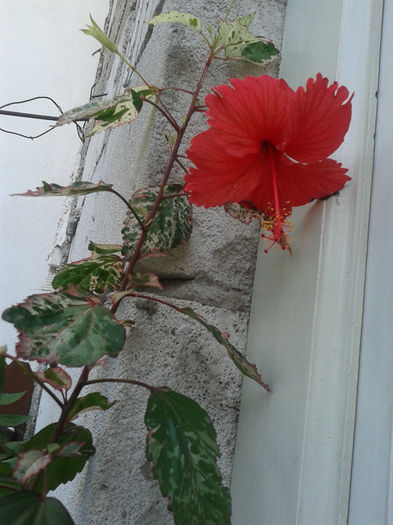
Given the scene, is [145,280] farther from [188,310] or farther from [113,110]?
[113,110]

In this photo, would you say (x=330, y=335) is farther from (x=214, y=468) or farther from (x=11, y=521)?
(x=11, y=521)

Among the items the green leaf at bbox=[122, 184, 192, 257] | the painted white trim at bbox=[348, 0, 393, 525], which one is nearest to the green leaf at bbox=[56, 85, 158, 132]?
the green leaf at bbox=[122, 184, 192, 257]

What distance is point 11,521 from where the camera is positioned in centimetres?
45

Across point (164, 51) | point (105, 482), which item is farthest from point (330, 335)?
point (164, 51)

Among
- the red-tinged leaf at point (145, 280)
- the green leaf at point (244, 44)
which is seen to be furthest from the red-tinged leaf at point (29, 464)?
the green leaf at point (244, 44)

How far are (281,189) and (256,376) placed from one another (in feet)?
0.76

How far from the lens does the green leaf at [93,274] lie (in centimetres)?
66

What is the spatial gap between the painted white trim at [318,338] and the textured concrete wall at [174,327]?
44 millimetres

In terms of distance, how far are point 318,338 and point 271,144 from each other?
0.23 meters

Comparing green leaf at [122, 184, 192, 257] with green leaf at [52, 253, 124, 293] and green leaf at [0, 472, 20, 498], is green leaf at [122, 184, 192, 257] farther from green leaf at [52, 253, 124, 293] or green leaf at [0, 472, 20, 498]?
green leaf at [0, 472, 20, 498]

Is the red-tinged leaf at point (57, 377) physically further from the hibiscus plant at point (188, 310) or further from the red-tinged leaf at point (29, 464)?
the red-tinged leaf at point (29, 464)

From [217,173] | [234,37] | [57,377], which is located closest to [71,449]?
[57,377]

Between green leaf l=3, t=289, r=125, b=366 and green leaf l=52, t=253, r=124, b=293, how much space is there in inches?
6.5

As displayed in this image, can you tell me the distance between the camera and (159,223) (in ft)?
2.15
